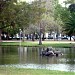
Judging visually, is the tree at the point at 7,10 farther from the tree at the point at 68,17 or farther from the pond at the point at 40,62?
the tree at the point at 68,17

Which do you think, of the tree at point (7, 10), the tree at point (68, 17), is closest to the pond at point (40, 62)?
the tree at point (7, 10)

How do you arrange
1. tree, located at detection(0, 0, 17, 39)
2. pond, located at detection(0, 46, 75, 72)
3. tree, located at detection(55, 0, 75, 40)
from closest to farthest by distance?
pond, located at detection(0, 46, 75, 72) < tree, located at detection(0, 0, 17, 39) < tree, located at detection(55, 0, 75, 40)

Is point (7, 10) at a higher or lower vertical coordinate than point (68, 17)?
higher

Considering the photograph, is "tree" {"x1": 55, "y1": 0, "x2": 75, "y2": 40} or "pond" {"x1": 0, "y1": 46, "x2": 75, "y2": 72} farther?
"tree" {"x1": 55, "y1": 0, "x2": 75, "y2": 40}

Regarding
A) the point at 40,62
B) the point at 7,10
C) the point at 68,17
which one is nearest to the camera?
the point at 7,10

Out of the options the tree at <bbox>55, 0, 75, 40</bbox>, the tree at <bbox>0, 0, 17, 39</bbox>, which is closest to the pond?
the tree at <bbox>0, 0, 17, 39</bbox>

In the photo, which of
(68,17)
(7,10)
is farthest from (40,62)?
(68,17)

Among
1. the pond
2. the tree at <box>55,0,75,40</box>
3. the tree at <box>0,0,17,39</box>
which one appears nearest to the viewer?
the pond

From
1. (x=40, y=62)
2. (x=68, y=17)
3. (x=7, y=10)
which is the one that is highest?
(x=7, y=10)

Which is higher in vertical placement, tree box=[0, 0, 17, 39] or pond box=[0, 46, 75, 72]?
tree box=[0, 0, 17, 39]

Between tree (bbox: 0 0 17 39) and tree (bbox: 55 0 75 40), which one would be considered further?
tree (bbox: 55 0 75 40)

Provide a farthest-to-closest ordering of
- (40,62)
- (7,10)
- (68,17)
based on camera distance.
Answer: (68,17) → (40,62) → (7,10)

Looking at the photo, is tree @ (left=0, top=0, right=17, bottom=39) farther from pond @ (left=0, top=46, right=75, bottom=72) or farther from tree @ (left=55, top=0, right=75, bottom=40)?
tree @ (left=55, top=0, right=75, bottom=40)

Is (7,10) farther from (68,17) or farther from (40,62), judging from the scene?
(68,17)
